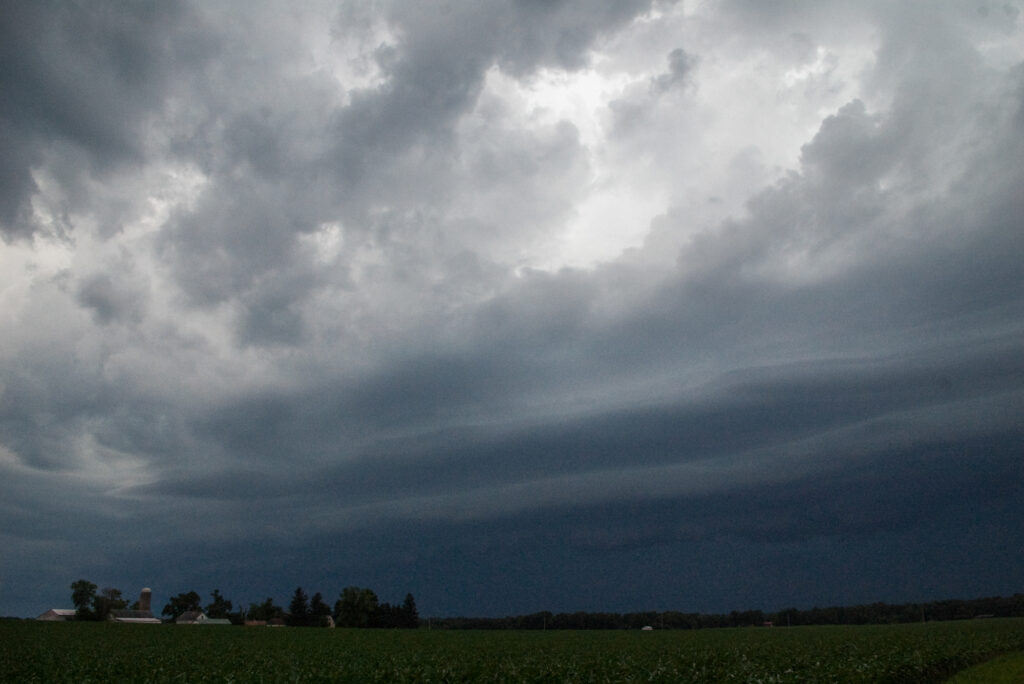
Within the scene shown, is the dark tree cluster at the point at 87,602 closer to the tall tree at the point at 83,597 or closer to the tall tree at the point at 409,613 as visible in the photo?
the tall tree at the point at 83,597

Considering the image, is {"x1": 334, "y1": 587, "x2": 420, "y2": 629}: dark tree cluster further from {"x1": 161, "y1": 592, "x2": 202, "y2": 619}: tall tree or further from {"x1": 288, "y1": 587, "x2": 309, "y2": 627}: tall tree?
{"x1": 161, "y1": 592, "x2": 202, "y2": 619}: tall tree

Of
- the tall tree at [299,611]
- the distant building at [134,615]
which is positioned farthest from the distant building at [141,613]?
the tall tree at [299,611]

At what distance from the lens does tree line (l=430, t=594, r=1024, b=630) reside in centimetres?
16539

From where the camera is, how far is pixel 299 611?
492 feet

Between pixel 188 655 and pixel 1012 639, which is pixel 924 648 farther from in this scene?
pixel 188 655

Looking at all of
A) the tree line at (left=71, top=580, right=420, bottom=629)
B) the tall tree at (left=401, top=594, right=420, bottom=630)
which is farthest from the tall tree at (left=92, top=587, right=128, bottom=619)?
the tall tree at (left=401, top=594, right=420, bottom=630)

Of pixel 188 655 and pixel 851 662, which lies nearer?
pixel 851 662

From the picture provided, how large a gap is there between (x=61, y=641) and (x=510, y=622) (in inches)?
5449

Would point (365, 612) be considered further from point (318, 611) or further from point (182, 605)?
point (182, 605)

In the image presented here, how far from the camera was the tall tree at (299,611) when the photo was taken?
149750 millimetres

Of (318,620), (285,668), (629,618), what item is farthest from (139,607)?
(285,668)

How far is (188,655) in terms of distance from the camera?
1682 inches

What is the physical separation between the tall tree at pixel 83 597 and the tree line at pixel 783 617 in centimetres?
7304

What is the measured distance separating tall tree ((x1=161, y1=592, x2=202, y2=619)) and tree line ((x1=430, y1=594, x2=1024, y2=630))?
2503 inches
